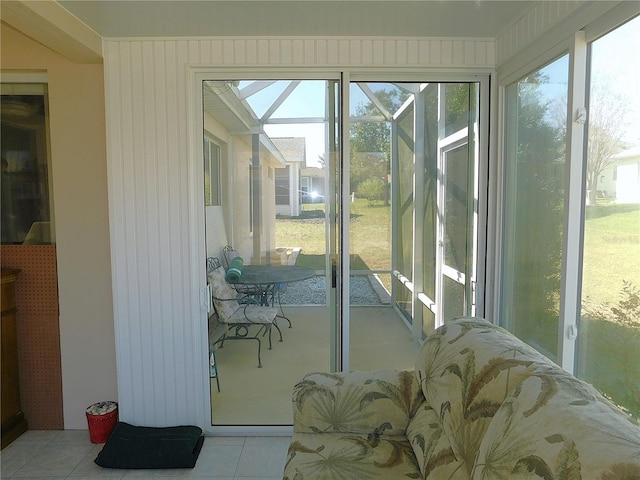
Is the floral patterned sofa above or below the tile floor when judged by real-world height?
above

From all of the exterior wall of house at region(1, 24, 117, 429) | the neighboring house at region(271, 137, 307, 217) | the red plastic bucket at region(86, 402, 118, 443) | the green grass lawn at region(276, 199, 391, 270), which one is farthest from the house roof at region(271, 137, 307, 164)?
the red plastic bucket at region(86, 402, 118, 443)

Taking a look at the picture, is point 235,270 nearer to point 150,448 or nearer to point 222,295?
point 222,295

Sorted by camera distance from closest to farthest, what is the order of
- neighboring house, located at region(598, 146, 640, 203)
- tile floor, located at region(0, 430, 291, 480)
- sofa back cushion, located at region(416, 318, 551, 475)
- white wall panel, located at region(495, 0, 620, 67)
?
sofa back cushion, located at region(416, 318, 551, 475)
neighboring house, located at region(598, 146, 640, 203)
white wall panel, located at region(495, 0, 620, 67)
tile floor, located at region(0, 430, 291, 480)

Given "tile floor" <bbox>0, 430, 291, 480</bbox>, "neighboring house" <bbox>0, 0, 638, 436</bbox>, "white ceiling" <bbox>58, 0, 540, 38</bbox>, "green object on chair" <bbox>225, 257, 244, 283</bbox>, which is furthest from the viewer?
"green object on chair" <bbox>225, 257, 244, 283</bbox>

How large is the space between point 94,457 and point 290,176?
2.13m

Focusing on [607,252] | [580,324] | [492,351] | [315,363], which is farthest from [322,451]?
[607,252]

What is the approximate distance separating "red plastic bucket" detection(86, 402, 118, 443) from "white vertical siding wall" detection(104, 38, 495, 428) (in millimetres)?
82

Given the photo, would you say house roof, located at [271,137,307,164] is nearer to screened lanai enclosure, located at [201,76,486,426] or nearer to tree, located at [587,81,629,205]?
screened lanai enclosure, located at [201,76,486,426]

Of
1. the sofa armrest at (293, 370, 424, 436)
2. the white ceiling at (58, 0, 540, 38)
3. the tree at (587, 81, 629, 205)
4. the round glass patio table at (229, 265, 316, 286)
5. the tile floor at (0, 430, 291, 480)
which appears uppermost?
the white ceiling at (58, 0, 540, 38)

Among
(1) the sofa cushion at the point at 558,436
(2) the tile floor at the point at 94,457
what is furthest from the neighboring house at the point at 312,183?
(1) the sofa cushion at the point at 558,436

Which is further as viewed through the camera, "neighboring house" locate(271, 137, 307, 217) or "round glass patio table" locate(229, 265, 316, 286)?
"round glass patio table" locate(229, 265, 316, 286)

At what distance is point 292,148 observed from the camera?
274 centimetres

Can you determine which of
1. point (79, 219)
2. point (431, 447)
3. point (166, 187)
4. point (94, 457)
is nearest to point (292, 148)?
point (166, 187)

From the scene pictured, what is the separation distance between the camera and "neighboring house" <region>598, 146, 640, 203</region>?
1.62m
